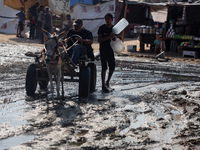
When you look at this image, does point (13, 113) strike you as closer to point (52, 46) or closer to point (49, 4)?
point (52, 46)

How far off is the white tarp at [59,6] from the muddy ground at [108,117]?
43.3 ft

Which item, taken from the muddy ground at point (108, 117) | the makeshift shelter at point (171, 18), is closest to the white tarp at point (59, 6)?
the makeshift shelter at point (171, 18)

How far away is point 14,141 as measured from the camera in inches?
208

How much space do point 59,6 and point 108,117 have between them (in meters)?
18.2

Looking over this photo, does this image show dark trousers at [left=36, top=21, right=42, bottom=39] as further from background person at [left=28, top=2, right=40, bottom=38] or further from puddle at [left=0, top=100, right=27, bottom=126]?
puddle at [left=0, top=100, right=27, bottom=126]

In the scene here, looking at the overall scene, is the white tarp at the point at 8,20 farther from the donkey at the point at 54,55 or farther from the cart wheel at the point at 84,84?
the donkey at the point at 54,55

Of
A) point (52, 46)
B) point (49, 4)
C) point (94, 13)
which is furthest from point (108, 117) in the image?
point (94, 13)

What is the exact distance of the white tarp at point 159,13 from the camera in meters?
18.9

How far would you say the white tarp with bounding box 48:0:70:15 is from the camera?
23659mm

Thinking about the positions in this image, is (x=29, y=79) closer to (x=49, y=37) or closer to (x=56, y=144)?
(x=49, y=37)

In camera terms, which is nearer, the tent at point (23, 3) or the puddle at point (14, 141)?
the puddle at point (14, 141)

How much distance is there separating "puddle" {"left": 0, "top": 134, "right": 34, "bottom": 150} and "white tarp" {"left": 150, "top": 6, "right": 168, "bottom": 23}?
1469 centimetres

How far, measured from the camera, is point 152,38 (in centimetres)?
1991

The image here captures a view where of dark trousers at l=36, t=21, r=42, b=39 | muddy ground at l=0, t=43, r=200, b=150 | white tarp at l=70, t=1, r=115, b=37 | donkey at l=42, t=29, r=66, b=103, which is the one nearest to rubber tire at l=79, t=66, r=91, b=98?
muddy ground at l=0, t=43, r=200, b=150
